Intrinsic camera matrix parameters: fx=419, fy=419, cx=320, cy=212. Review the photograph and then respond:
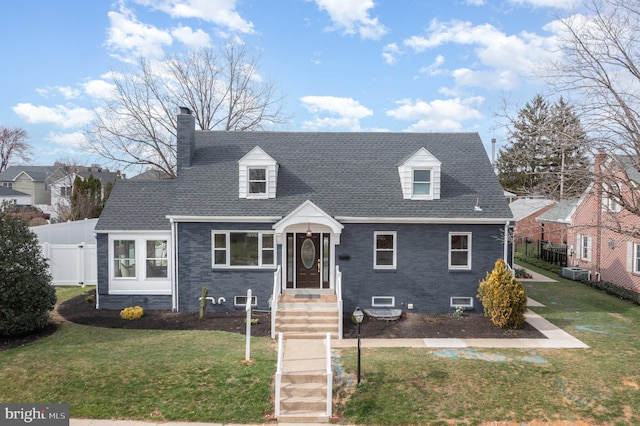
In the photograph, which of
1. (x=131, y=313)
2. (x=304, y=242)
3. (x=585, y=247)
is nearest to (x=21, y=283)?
(x=131, y=313)

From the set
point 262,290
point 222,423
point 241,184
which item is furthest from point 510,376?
point 241,184

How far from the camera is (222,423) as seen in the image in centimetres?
885

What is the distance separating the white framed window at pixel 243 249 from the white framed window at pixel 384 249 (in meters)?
3.92

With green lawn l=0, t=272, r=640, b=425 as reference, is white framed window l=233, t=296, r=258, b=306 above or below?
above

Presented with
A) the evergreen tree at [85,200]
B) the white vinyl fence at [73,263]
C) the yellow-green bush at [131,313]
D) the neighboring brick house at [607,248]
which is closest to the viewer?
the yellow-green bush at [131,313]

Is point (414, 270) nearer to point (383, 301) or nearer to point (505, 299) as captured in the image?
point (383, 301)

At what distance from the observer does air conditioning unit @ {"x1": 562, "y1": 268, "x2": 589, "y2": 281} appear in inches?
956

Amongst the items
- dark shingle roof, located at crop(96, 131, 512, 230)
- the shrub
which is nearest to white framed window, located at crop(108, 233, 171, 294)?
dark shingle roof, located at crop(96, 131, 512, 230)

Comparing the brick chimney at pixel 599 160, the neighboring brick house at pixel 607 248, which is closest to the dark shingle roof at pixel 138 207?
the brick chimney at pixel 599 160

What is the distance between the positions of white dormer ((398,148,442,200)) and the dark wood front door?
4070 mm

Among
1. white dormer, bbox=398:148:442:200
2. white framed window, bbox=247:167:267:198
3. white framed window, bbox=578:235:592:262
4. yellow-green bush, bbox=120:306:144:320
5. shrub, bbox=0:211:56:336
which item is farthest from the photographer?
white framed window, bbox=578:235:592:262

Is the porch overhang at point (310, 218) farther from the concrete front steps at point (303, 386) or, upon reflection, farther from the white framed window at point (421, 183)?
the concrete front steps at point (303, 386)

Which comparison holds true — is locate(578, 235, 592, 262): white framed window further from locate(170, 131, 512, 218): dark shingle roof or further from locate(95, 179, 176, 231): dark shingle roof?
locate(95, 179, 176, 231): dark shingle roof

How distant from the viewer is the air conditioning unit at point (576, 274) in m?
24.3
